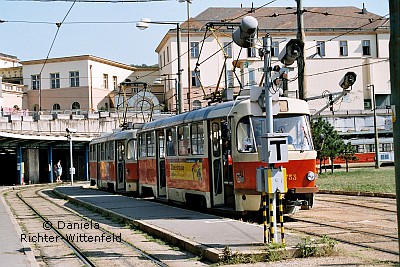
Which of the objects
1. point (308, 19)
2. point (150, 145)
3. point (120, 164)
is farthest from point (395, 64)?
point (308, 19)

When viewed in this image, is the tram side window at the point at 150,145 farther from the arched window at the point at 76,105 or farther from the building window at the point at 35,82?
the building window at the point at 35,82

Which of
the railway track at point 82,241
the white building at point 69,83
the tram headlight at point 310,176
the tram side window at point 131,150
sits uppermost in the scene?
the white building at point 69,83

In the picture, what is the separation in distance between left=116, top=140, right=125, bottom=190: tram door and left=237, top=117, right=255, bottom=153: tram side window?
1405 cm

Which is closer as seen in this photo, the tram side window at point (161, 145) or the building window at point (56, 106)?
the tram side window at point (161, 145)

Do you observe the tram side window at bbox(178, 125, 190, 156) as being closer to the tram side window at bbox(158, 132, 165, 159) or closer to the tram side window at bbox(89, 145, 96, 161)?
the tram side window at bbox(158, 132, 165, 159)

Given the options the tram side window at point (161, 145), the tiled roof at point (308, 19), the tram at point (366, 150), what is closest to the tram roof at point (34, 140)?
the tram side window at point (161, 145)

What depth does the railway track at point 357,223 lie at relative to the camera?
11509 mm

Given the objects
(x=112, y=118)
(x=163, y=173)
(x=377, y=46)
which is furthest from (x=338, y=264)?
(x=377, y=46)

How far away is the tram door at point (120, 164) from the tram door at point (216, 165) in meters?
12.5

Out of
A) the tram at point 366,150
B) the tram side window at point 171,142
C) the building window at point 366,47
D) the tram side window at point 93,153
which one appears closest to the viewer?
the tram side window at point 171,142

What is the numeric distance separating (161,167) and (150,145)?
1.53m

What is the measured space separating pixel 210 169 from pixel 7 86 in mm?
69453

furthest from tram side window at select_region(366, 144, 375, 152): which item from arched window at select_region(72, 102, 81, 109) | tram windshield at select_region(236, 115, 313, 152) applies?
tram windshield at select_region(236, 115, 313, 152)

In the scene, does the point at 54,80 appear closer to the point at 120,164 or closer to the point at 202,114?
the point at 120,164
